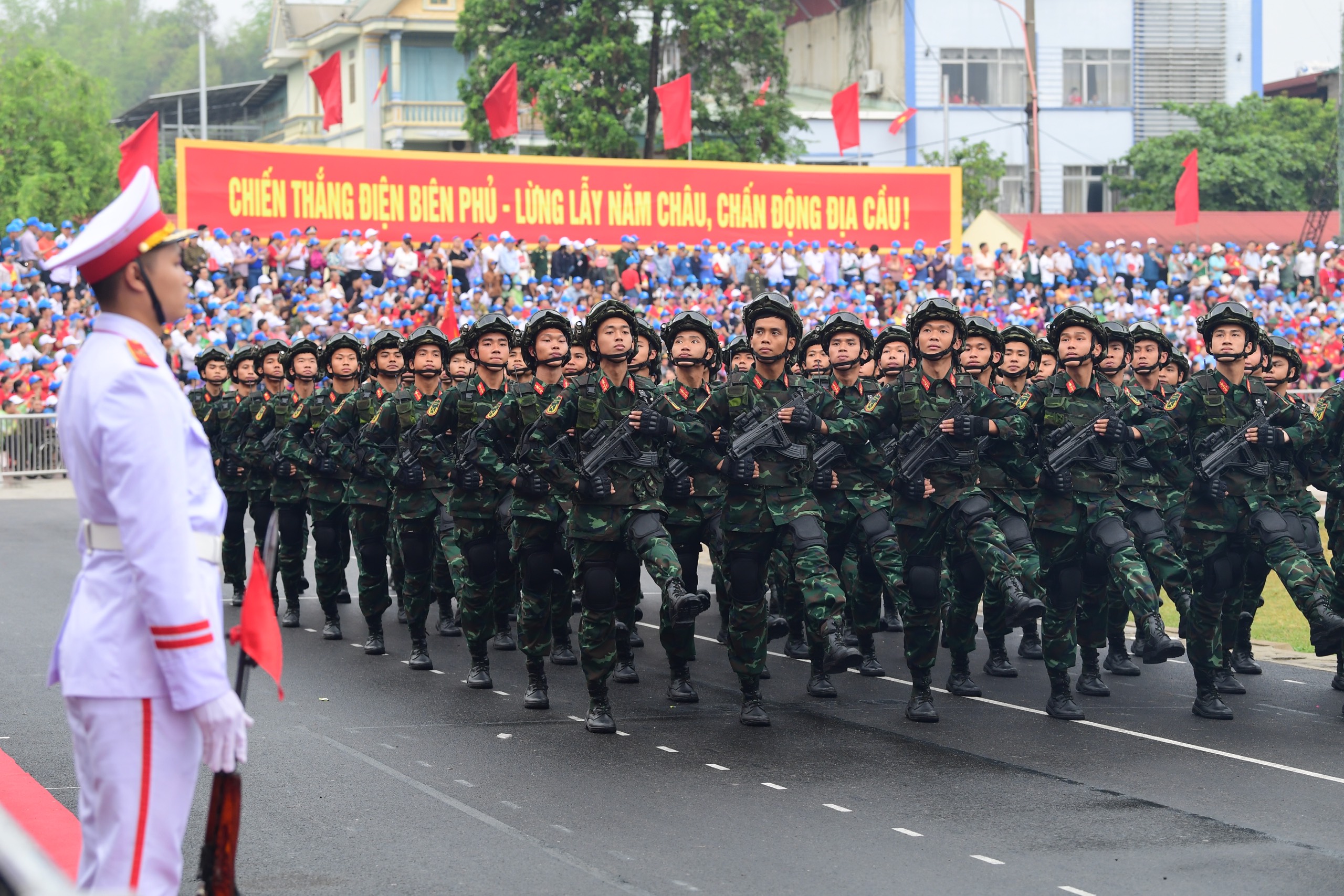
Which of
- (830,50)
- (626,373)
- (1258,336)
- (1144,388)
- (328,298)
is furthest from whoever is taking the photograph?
(830,50)

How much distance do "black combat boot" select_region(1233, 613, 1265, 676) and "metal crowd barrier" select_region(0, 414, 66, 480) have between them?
16.7 metres

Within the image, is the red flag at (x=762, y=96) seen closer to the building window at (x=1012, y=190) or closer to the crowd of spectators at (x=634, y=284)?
the crowd of spectators at (x=634, y=284)

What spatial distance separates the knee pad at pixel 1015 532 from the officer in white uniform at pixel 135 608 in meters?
6.26

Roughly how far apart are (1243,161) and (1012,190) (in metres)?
7.90

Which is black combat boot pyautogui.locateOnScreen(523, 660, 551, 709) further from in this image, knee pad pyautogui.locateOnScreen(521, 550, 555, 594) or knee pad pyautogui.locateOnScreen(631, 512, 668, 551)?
knee pad pyautogui.locateOnScreen(631, 512, 668, 551)

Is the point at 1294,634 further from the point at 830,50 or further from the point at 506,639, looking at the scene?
the point at 830,50

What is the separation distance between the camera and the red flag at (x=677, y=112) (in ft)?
114

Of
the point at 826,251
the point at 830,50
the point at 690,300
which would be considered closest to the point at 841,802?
the point at 690,300

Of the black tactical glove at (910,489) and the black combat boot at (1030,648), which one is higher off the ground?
the black tactical glove at (910,489)

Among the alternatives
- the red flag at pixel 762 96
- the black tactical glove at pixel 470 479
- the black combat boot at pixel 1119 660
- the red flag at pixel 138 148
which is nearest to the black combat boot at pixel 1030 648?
the black combat boot at pixel 1119 660

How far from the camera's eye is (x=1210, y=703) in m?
9.22

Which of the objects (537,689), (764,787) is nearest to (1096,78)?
(537,689)

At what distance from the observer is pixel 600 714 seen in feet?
28.5

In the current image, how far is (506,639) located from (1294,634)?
606 centimetres
